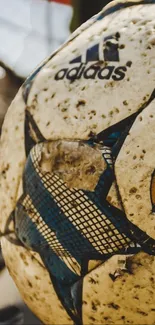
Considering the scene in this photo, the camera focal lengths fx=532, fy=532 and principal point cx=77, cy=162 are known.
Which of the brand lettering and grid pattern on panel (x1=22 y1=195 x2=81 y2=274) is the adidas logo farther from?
grid pattern on panel (x1=22 y1=195 x2=81 y2=274)

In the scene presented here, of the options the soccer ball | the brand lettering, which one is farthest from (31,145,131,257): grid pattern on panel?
the brand lettering

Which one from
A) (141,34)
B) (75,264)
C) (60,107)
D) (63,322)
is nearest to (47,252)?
(75,264)

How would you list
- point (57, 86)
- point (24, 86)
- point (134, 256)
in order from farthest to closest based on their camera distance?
point (24, 86) → point (57, 86) → point (134, 256)

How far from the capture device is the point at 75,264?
1.18m

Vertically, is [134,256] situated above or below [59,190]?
below

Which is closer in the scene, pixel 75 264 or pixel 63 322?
pixel 75 264

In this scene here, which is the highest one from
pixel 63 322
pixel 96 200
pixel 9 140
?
pixel 9 140

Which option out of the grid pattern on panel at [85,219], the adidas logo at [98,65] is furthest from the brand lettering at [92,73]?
the grid pattern on panel at [85,219]

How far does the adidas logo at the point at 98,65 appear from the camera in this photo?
44.7 inches

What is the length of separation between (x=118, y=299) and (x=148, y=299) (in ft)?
0.22

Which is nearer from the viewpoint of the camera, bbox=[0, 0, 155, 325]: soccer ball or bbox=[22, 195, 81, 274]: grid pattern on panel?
bbox=[0, 0, 155, 325]: soccer ball

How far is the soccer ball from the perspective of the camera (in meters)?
1.08

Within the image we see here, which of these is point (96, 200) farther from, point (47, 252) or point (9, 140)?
point (9, 140)

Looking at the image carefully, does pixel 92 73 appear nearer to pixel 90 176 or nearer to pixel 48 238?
pixel 90 176
